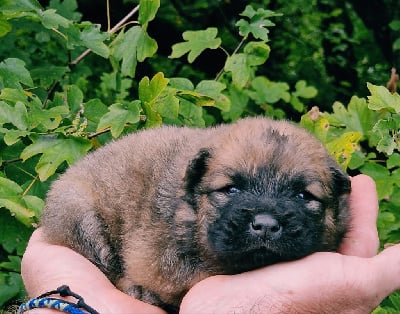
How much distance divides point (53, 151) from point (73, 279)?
961mm

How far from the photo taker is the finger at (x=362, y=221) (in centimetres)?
392

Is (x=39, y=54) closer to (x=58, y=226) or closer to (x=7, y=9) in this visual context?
(x=7, y=9)

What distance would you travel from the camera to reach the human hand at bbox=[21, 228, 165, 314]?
3695 millimetres

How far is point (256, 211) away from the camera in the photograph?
11.5 feet

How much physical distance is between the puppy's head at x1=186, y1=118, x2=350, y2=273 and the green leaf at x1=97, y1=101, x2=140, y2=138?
0.62 meters

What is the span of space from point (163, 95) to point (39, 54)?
8.41 ft

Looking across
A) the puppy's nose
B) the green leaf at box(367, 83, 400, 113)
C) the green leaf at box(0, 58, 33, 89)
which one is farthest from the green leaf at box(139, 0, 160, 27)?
the puppy's nose

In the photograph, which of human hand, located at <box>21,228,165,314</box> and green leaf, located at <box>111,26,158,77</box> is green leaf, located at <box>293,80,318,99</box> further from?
human hand, located at <box>21,228,165,314</box>

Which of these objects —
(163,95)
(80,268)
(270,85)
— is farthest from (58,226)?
(270,85)

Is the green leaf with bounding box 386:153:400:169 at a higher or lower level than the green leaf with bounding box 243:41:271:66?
lower

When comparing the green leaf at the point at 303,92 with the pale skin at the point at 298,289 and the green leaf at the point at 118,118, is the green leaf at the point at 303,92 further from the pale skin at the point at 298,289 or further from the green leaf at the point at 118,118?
the pale skin at the point at 298,289

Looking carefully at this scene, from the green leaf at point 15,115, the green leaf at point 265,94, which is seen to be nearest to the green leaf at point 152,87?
the green leaf at point 15,115

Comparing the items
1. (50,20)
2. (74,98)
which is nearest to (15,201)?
(74,98)

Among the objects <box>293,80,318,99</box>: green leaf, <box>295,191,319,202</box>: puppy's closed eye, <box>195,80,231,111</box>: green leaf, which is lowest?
<box>293,80,318,99</box>: green leaf
